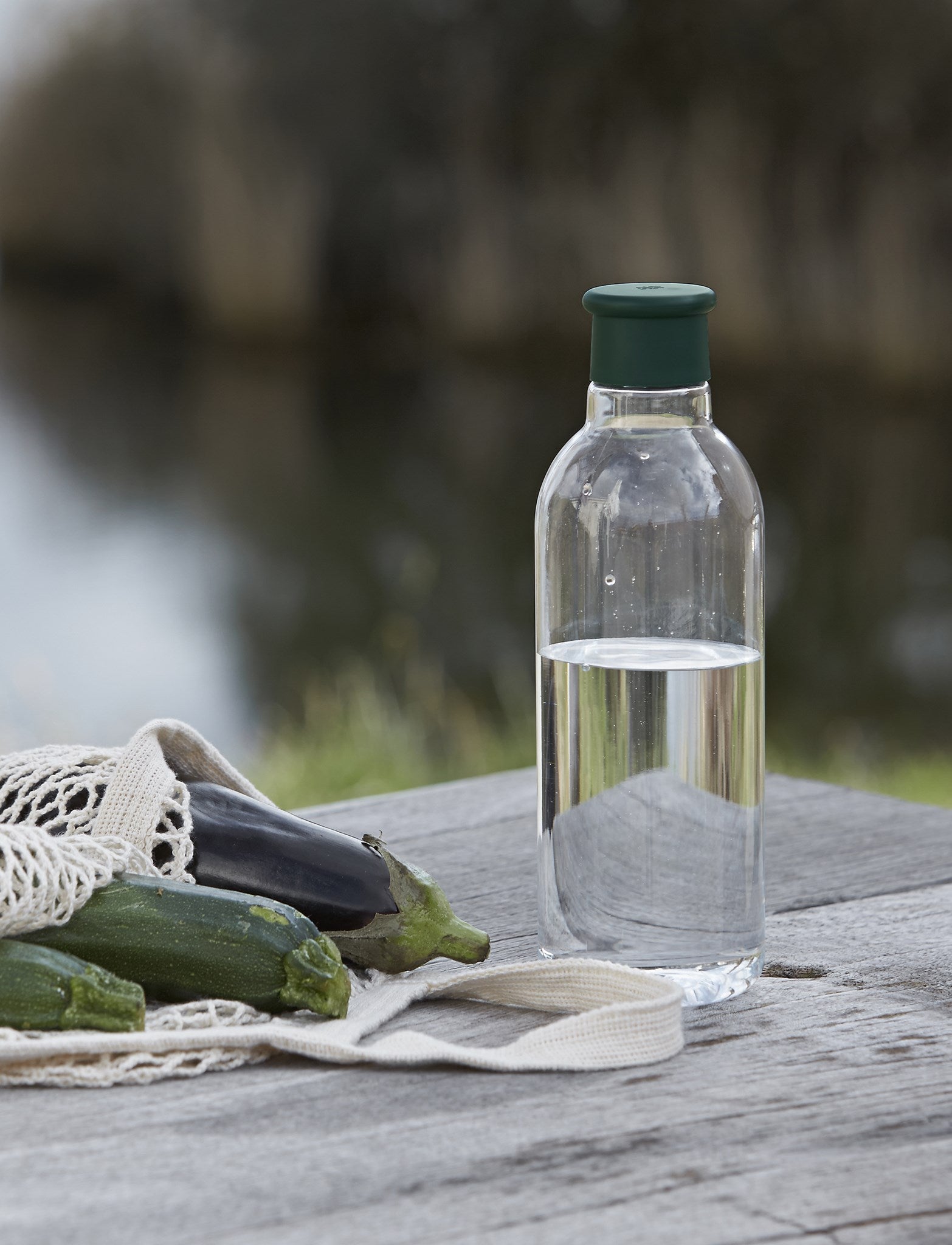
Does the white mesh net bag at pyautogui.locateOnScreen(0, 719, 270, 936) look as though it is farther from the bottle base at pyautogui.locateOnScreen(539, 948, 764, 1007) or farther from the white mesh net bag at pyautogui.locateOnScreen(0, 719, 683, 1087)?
the bottle base at pyautogui.locateOnScreen(539, 948, 764, 1007)

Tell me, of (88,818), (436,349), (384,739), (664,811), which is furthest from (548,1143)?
(436,349)

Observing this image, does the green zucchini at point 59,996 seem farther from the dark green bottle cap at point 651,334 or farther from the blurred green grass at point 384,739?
the blurred green grass at point 384,739

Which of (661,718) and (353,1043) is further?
(661,718)

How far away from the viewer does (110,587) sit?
6.10m

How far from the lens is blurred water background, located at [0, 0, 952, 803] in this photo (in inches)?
201

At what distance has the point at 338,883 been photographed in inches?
37.0

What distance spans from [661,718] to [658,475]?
0.51 feet

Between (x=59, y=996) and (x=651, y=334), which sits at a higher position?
(x=651, y=334)

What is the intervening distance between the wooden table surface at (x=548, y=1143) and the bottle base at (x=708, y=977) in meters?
0.01

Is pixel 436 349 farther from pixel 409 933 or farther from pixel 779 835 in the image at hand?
pixel 409 933

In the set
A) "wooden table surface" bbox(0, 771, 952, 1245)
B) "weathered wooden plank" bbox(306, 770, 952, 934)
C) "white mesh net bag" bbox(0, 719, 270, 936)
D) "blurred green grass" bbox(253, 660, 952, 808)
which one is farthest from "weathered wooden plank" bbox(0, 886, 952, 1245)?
"blurred green grass" bbox(253, 660, 952, 808)

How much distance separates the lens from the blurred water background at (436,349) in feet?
16.8

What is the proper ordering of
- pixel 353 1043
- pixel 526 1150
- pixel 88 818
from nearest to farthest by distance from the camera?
pixel 526 1150 < pixel 353 1043 < pixel 88 818

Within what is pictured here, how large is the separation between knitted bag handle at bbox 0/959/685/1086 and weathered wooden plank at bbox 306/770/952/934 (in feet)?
0.78
